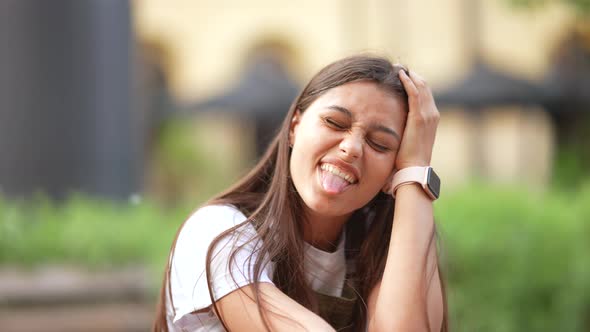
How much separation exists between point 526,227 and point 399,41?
10.5m

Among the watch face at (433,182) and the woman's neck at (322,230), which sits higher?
the watch face at (433,182)

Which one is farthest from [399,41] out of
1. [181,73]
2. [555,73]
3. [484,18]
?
[181,73]

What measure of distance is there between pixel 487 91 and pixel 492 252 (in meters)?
8.27

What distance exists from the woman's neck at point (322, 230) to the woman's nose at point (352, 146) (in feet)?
0.61

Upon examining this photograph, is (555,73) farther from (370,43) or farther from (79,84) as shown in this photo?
(79,84)

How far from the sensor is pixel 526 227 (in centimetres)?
486

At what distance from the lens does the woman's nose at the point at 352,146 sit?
1.85 m

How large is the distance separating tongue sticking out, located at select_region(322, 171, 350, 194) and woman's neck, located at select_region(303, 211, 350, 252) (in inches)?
4.8

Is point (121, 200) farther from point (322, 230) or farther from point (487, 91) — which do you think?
point (487, 91)

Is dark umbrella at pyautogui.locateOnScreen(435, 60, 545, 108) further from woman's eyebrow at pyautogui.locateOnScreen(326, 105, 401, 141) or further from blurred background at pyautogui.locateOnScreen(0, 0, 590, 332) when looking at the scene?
woman's eyebrow at pyautogui.locateOnScreen(326, 105, 401, 141)

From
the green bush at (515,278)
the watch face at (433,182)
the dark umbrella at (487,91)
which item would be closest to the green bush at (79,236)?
the green bush at (515,278)

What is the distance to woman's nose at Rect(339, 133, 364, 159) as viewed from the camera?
1.85 metres

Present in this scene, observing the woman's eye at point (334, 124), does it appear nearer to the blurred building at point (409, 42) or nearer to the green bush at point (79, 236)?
the green bush at point (79, 236)

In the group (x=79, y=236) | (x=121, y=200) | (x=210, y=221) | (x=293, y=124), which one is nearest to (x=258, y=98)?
(x=121, y=200)
